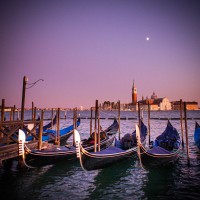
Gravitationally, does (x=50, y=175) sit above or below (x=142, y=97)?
below

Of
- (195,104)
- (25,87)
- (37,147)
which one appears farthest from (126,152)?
(195,104)

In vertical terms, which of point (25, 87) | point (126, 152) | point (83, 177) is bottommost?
point (83, 177)

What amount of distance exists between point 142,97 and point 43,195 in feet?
580

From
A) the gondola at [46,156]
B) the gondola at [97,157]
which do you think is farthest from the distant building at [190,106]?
the gondola at [46,156]

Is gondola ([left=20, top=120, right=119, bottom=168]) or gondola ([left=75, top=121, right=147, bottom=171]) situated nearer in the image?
gondola ([left=75, top=121, right=147, bottom=171])

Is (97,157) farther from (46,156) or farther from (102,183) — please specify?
(46,156)

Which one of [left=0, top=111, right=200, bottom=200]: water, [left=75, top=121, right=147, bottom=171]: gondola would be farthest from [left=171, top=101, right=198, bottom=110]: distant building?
[left=75, top=121, right=147, bottom=171]: gondola

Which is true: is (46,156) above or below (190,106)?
below

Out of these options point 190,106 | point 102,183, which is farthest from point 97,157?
point 190,106

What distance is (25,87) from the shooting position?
11.0 metres

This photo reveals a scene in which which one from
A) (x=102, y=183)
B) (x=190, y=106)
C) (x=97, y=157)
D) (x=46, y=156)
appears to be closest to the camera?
(x=102, y=183)

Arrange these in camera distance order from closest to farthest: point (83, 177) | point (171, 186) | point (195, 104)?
point (171, 186) → point (83, 177) → point (195, 104)

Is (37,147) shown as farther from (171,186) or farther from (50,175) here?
(171,186)

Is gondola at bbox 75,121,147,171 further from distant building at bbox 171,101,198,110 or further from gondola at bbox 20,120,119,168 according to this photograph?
distant building at bbox 171,101,198,110
